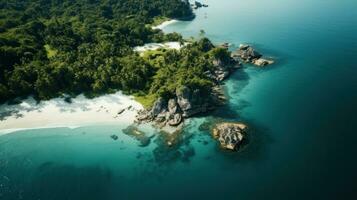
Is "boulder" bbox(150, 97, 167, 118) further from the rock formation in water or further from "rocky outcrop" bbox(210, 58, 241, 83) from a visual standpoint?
"rocky outcrop" bbox(210, 58, 241, 83)

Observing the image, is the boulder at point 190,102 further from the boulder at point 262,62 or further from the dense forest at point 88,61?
the boulder at point 262,62

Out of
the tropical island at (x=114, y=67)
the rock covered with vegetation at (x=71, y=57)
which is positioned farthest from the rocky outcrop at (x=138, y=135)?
the rock covered with vegetation at (x=71, y=57)

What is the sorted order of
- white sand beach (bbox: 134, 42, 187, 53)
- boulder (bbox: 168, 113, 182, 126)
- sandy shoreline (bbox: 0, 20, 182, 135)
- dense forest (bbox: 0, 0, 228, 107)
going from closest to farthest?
boulder (bbox: 168, 113, 182, 126)
sandy shoreline (bbox: 0, 20, 182, 135)
dense forest (bbox: 0, 0, 228, 107)
white sand beach (bbox: 134, 42, 187, 53)

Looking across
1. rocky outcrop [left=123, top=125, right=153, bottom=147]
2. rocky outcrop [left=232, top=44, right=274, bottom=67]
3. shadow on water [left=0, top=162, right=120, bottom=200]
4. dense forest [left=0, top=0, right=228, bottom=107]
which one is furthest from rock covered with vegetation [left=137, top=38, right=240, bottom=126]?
shadow on water [left=0, top=162, right=120, bottom=200]

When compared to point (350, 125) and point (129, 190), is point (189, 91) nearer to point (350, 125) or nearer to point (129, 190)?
point (129, 190)

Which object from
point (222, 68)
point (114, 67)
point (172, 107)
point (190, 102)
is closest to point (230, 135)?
point (190, 102)
